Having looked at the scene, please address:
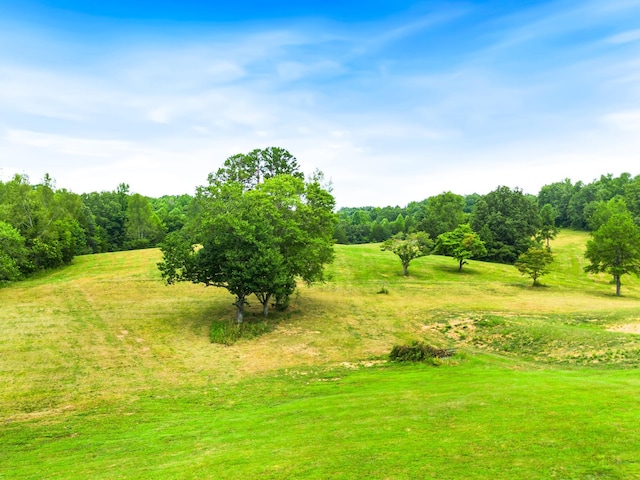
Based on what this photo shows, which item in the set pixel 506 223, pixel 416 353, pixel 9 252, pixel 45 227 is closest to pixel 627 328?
pixel 416 353

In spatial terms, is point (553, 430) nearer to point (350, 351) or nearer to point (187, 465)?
point (187, 465)

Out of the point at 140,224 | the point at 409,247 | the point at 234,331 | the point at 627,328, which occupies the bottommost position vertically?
the point at 234,331

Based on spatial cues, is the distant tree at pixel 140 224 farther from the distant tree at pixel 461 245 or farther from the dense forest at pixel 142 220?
the distant tree at pixel 461 245

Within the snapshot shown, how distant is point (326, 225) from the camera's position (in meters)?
42.6

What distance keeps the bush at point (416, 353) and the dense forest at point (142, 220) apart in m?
20.4

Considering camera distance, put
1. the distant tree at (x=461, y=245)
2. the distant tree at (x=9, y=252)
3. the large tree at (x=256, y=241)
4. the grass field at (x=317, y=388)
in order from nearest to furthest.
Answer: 1. the grass field at (x=317, y=388)
2. the large tree at (x=256, y=241)
3. the distant tree at (x=9, y=252)
4. the distant tree at (x=461, y=245)

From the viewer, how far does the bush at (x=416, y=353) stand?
24.6 meters

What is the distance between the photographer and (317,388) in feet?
65.3

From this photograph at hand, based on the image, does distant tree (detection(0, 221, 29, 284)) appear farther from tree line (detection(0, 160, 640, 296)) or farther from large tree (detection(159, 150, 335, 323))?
large tree (detection(159, 150, 335, 323))

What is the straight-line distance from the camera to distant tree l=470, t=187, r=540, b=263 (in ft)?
266

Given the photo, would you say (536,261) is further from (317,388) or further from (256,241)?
(317,388)

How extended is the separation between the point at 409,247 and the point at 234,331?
37.3 meters

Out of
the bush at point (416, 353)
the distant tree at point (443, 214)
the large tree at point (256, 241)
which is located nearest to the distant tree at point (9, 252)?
the large tree at point (256, 241)

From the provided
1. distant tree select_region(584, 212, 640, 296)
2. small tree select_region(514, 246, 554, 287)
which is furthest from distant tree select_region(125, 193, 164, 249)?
distant tree select_region(584, 212, 640, 296)
